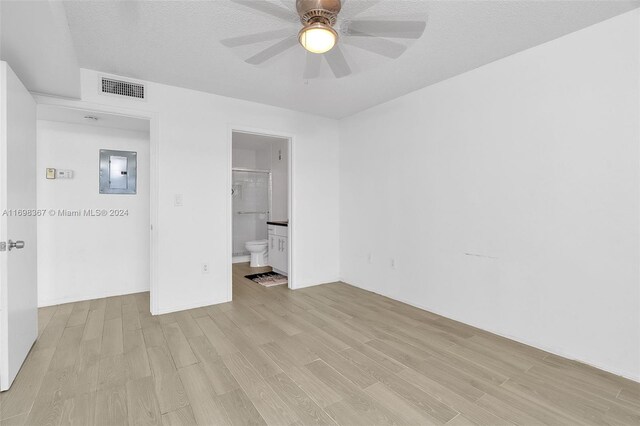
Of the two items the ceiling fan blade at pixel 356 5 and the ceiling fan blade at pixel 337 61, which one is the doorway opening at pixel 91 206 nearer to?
the ceiling fan blade at pixel 337 61

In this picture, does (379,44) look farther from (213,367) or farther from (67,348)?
(67,348)

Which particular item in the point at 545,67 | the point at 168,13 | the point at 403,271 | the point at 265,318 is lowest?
the point at 265,318

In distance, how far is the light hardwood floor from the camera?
1.62 m

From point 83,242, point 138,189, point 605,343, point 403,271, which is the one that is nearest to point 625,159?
point 605,343

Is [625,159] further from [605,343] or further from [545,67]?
[605,343]

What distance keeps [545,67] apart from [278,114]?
9.00 ft

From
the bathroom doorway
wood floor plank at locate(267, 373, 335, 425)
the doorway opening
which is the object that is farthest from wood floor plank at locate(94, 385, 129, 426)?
the bathroom doorway

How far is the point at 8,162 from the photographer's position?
6.13 ft

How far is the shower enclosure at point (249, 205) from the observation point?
612 cm

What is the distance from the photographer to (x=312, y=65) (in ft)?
6.61

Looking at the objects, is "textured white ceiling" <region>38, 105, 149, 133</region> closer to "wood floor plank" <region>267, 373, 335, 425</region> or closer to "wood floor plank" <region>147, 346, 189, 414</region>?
"wood floor plank" <region>147, 346, 189, 414</region>

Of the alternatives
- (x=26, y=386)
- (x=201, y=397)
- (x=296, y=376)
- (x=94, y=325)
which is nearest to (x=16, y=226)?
(x=26, y=386)

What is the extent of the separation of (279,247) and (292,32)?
3.53 metres

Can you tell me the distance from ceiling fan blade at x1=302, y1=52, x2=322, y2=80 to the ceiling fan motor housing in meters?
0.26
